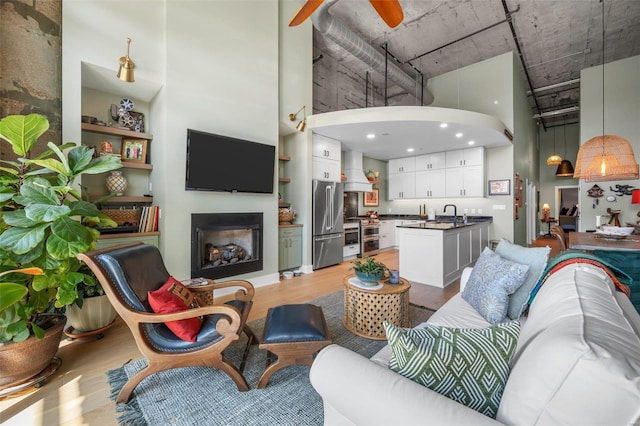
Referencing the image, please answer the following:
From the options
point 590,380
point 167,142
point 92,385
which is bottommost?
point 92,385

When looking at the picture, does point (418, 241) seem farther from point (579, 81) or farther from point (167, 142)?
point (579, 81)

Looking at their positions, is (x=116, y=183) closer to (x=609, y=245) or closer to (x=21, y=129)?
(x=21, y=129)

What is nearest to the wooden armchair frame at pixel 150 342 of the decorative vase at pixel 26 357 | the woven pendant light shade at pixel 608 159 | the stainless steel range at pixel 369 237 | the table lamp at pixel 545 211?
the decorative vase at pixel 26 357

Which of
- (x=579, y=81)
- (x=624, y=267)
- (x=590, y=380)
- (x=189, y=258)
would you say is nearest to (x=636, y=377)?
(x=590, y=380)

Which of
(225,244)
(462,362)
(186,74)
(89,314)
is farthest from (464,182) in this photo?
(89,314)

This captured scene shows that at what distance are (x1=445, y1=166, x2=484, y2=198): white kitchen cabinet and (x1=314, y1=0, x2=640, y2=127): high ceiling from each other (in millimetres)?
2530

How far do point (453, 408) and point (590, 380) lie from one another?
29cm

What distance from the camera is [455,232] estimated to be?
4395mm

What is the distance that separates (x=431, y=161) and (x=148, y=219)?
6.29m

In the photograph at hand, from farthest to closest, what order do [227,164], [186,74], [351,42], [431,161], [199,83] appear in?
[431,161]
[351,42]
[227,164]
[199,83]
[186,74]

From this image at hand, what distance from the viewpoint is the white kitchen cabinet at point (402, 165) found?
286 inches

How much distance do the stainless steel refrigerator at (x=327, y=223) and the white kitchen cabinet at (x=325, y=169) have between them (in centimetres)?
12

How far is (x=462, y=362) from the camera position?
856 mm

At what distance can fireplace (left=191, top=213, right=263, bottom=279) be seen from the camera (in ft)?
11.4
